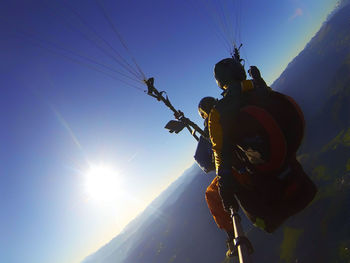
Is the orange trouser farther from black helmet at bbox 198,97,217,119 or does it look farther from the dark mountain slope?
the dark mountain slope

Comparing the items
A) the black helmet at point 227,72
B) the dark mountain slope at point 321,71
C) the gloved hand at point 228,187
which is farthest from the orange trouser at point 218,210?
the dark mountain slope at point 321,71

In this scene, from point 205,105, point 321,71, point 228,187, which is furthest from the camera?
point 321,71

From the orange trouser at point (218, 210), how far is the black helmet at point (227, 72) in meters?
1.92

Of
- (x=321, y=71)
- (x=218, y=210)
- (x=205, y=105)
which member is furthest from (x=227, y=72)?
(x=321, y=71)

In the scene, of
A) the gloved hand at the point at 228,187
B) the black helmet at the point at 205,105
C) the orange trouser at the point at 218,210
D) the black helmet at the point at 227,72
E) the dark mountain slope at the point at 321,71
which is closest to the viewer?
the gloved hand at the point at 228,187

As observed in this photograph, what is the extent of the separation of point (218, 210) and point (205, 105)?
2304 millimetres

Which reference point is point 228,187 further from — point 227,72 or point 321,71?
point 321,71

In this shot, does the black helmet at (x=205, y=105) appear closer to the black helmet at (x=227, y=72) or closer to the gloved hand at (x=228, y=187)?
the black helmet at (x=227, y=72)

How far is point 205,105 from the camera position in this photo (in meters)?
5.09

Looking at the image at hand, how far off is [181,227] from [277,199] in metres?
166

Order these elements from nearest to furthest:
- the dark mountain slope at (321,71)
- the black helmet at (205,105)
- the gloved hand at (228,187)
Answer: the gloved hand at (228,187) → the black helmet at (205,105) → the dark mountain slope at (321,71)

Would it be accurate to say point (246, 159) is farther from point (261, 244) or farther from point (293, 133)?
point (261, 244)

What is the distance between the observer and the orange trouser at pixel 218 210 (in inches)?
172

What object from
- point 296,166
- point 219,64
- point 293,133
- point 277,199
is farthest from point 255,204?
point 219,64
